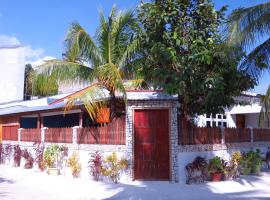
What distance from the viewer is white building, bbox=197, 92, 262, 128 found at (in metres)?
18.2

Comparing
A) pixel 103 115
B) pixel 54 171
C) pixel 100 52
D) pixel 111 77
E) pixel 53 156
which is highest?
pixel 100 52

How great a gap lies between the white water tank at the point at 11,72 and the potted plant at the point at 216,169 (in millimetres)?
21191

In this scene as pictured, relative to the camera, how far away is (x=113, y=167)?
12633mm

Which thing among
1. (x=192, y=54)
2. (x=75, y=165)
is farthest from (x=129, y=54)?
(x=75, y=165)

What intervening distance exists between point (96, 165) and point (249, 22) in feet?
23.3

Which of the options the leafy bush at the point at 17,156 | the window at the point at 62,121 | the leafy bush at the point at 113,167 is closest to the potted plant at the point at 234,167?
the leafy bush at the point at 113,167

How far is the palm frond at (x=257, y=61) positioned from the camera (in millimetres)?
12336

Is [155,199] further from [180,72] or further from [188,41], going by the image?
[188,41]

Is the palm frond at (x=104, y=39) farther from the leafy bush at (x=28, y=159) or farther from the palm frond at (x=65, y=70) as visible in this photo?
the leafy bush at (x=28, y=159)

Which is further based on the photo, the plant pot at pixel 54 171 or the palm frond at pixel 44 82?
the plant pot at pixel 54 171

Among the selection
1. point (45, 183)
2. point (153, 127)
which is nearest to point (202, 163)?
point (153, 127)

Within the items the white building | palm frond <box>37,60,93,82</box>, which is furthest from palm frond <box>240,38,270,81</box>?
palm frond <box>37,60,93,82</box>

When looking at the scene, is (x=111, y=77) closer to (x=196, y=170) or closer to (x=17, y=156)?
(x=196, y=170)

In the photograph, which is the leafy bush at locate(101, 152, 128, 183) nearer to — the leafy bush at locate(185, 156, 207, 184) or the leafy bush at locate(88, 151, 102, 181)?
the leafy bush at locate(88, 151, 102, 181)
